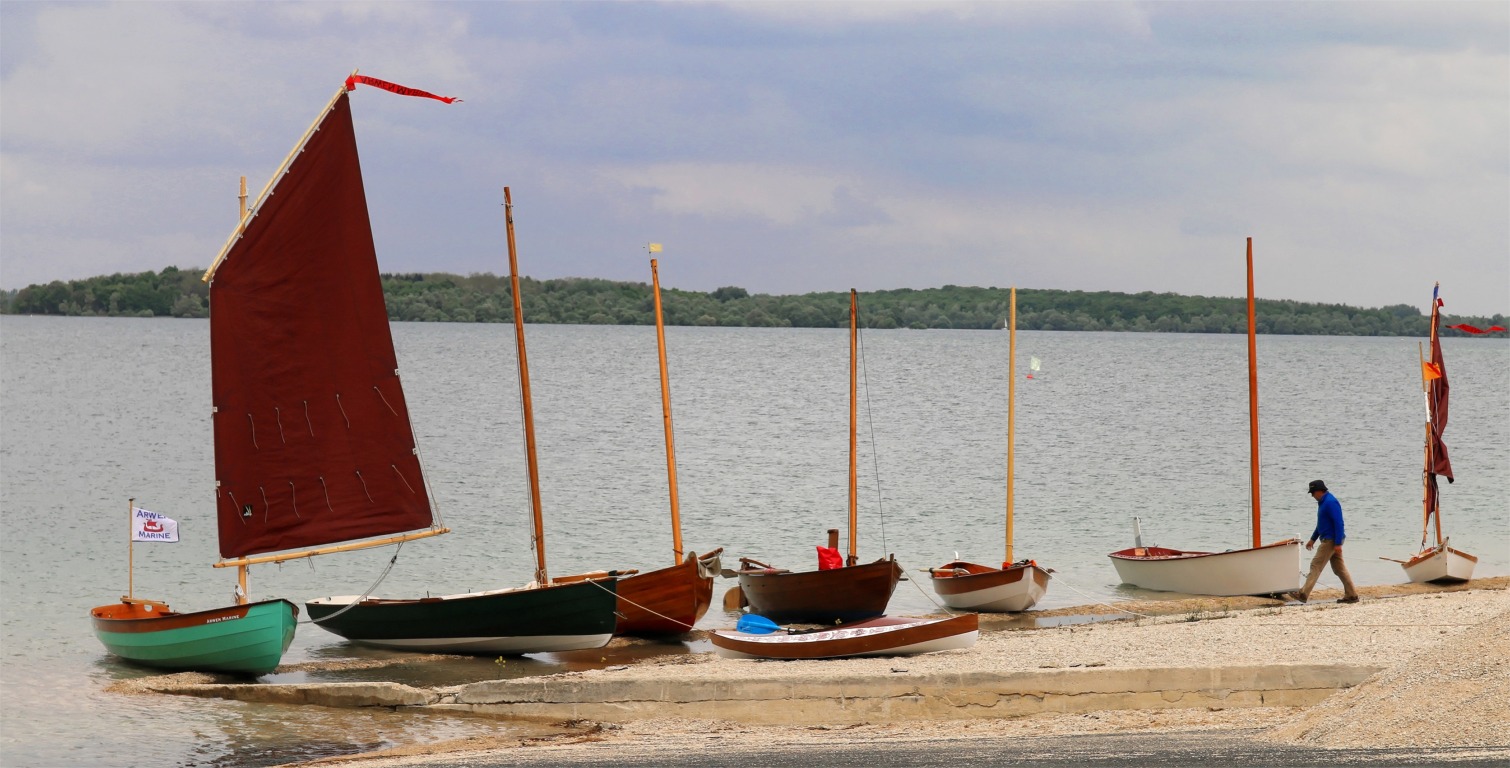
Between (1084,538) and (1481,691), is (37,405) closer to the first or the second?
(1084,538)

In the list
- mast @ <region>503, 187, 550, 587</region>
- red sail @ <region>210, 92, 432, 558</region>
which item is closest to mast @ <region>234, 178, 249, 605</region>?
red sail @ <region>210, 92, 432, 558</region>

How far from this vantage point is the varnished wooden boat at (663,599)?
64.6 ft

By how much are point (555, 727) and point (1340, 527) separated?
11.9 m

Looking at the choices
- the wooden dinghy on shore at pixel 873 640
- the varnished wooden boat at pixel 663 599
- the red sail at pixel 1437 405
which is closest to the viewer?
the wooden dinghy on shore at pixel 873 640

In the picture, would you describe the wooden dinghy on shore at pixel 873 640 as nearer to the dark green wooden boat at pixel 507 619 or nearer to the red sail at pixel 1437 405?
the dark green wooden boat at pixel 507 619

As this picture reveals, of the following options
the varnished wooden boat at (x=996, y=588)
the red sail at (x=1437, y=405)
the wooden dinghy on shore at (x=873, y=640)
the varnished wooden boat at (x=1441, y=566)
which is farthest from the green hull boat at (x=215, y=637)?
the red sail at (x=1437, y=405)

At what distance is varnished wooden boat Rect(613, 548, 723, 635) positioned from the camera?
19.7m

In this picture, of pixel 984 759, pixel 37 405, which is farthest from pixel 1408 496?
pixel 37 405

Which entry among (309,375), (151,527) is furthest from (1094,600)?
(151,527)

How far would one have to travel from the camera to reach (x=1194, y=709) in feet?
41.0

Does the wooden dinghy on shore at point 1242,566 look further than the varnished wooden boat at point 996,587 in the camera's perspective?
Yes

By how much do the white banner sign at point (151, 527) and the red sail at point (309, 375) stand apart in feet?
2.76

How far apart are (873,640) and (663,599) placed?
15.8 feet

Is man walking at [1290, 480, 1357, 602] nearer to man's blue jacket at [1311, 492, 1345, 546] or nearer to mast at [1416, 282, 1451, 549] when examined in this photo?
man's blue jacket at [1311, 492, 1345, 546]
